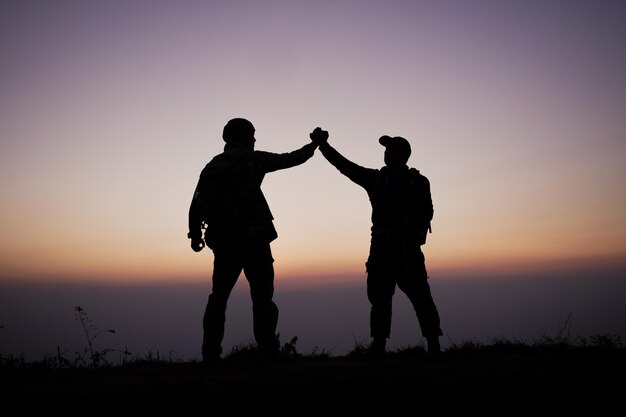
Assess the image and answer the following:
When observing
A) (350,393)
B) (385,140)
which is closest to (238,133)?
(385,140)

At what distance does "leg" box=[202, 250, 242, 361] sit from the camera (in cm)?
558

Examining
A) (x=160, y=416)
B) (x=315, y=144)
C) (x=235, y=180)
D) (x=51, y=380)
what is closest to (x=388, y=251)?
(x=315, y=144)

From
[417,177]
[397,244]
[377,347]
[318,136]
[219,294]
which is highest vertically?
[318,136]

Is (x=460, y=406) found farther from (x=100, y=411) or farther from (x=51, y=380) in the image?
(x=51, y=380)

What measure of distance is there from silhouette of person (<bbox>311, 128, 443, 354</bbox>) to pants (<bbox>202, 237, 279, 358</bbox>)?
56.1 inches

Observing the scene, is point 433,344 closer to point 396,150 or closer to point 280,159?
point 396,150

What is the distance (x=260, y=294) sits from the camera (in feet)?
18.2

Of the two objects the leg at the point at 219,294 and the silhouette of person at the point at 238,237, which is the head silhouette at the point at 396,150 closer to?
the silhouette of person at the point at 238,237

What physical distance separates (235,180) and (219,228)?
570 millimetres

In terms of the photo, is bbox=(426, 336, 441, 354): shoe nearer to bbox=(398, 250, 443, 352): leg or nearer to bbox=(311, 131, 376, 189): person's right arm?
bbox=(398, 250, 443, 352): leg

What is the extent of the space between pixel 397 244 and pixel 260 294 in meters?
1.82

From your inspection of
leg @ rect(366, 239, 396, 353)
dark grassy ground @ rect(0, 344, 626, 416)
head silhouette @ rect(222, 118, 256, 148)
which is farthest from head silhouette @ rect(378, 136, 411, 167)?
dark grassy ground @ rect(0, 344, 626, 416)

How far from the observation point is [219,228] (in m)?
5.62

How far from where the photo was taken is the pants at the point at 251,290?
5.54 meters
